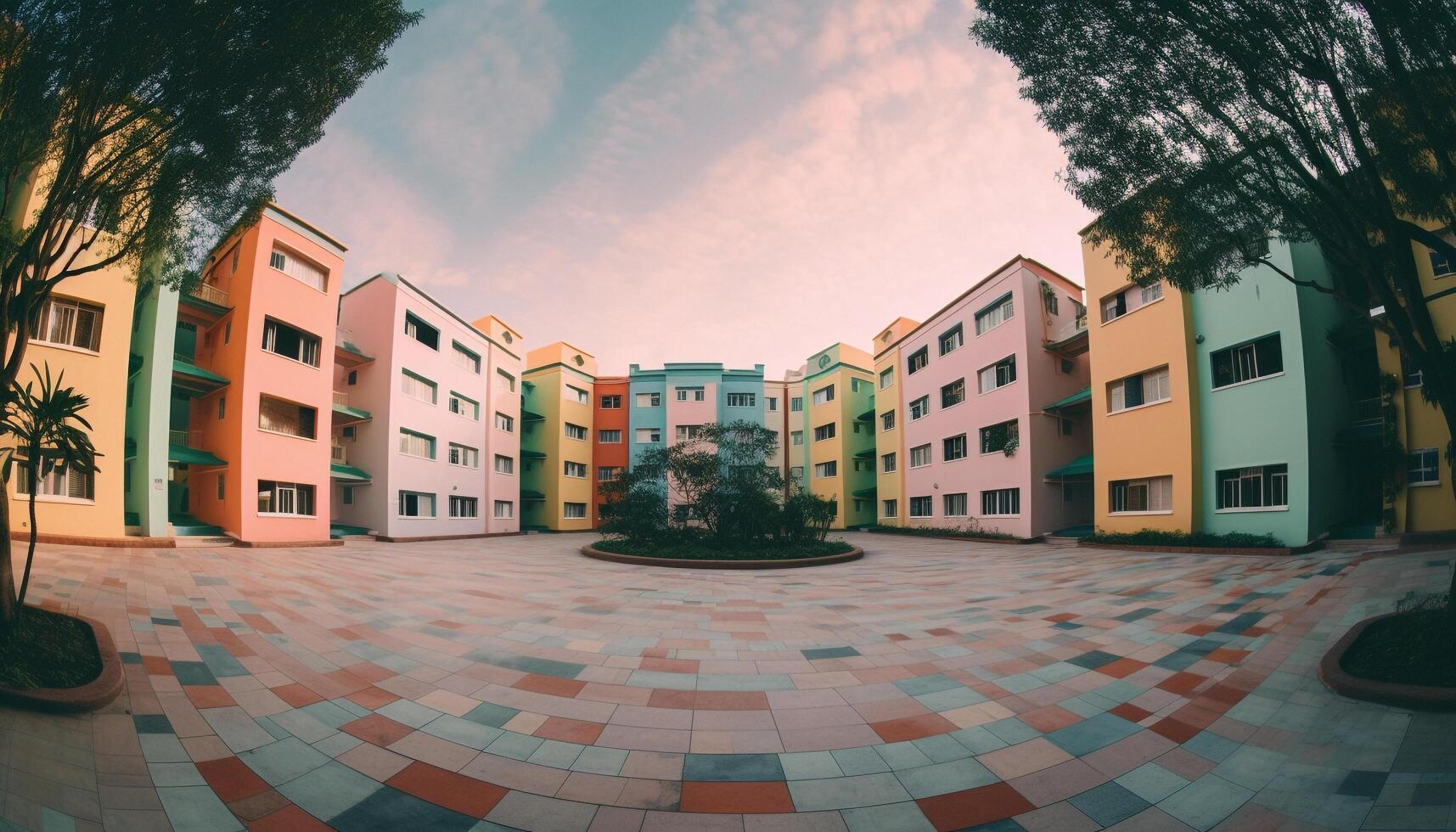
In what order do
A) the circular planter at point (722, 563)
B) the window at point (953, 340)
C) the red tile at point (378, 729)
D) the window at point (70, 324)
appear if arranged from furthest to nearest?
the window at point (953, 340), the circular planter at point (722, 563), the window at point (70, 324), the red tile at point (378, 729)

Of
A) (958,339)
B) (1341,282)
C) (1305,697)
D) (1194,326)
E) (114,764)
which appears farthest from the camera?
(958,339)

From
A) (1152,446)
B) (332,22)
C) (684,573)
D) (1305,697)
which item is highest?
(332,22)

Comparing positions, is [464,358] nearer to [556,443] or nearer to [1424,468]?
[556,443]

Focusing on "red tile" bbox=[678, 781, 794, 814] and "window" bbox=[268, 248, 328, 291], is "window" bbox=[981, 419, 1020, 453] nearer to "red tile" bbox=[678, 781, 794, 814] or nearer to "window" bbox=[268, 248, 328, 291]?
"red tile" bbox=[678, 781, 794, 814]

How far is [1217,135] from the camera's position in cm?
697

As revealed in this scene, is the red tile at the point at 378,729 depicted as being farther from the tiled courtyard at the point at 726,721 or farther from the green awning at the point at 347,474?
the green awning at the point at 347,474

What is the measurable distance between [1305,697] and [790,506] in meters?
15.0

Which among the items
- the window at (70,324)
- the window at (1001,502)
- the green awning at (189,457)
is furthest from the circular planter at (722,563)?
the window at (70,324)

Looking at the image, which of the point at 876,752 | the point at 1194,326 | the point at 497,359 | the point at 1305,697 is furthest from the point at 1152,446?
the point at 497,359

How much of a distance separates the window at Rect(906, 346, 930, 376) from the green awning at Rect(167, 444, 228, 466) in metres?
31.7

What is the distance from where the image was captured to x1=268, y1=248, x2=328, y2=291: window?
19.5 meters

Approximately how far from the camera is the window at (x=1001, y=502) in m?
23.0

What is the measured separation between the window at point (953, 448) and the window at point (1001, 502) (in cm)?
257

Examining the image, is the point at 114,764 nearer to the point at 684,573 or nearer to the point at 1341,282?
the point at 684,573
